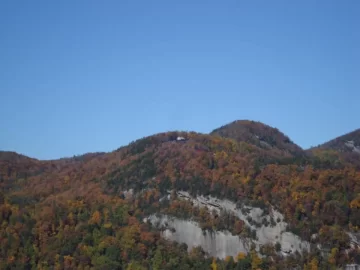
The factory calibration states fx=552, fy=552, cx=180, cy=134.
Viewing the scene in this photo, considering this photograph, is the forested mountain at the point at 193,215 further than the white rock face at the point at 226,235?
No

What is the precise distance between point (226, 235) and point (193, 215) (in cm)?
1003

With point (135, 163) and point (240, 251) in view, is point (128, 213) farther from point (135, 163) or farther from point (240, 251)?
point (240, 251)

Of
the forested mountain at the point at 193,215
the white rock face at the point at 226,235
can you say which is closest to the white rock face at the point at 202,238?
the white rock face at the point at 226,235

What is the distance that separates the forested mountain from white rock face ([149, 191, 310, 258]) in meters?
0.23

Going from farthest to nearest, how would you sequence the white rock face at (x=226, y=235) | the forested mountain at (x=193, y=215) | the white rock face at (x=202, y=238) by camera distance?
1. the white rock face at (x=202, y=238)
2. the white rock face at (x=226, y=235)
3. the forested mountain at (x=193, y=215)

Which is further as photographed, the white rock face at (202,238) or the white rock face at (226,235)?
the white rock face at (202,238)

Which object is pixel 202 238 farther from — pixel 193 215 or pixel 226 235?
pixel 193 215

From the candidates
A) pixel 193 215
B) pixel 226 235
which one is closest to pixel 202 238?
pixel 226 235

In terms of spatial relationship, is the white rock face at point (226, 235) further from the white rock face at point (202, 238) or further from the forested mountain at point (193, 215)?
the forested mountain at point (193, 215)

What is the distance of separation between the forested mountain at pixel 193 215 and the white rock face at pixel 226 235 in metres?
0.23

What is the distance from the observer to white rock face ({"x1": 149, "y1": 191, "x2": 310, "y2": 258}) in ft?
382

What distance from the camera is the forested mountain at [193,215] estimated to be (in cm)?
11544

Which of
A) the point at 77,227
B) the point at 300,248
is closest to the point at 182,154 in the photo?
the point at 77,227

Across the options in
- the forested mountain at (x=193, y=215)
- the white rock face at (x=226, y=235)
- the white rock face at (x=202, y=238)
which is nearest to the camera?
the forested mountain at (x=193, y=215)
